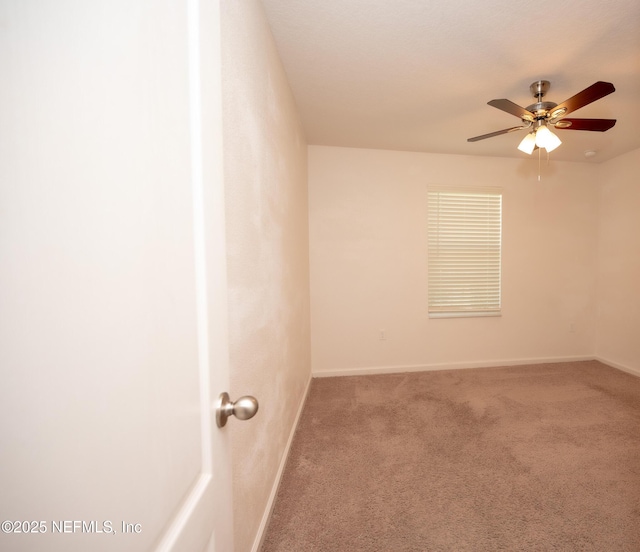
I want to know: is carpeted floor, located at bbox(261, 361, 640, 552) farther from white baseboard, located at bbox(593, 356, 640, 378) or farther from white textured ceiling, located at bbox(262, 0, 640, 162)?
white textured ceiling, located at bbox(262, 0, 640, 162)

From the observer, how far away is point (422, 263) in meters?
3.54

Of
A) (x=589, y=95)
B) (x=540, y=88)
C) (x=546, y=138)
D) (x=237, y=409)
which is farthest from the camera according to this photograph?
(x=540, y=88)

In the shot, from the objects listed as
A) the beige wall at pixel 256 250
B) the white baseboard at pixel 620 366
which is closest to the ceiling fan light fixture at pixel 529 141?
the beige wall at pixel 256 250

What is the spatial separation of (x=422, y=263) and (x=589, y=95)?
83.0 inches

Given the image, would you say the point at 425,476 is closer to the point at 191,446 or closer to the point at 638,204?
the point at 191,446

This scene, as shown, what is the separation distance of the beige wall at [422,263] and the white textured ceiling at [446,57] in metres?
0.70

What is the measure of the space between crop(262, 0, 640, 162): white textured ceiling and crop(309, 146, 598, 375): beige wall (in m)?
0.70

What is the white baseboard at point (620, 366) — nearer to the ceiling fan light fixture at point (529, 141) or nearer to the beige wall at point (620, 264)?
the beige wall at point (620, 264)

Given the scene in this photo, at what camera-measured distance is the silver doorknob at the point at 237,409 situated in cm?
60

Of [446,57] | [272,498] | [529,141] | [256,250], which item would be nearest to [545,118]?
[529,141]

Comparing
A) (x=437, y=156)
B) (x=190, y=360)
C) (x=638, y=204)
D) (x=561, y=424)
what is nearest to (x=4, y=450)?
(x=190, y=360)

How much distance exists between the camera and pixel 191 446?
19.7 inches

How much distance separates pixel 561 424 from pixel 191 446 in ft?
9.92

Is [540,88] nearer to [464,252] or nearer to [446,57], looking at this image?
[446,57]
